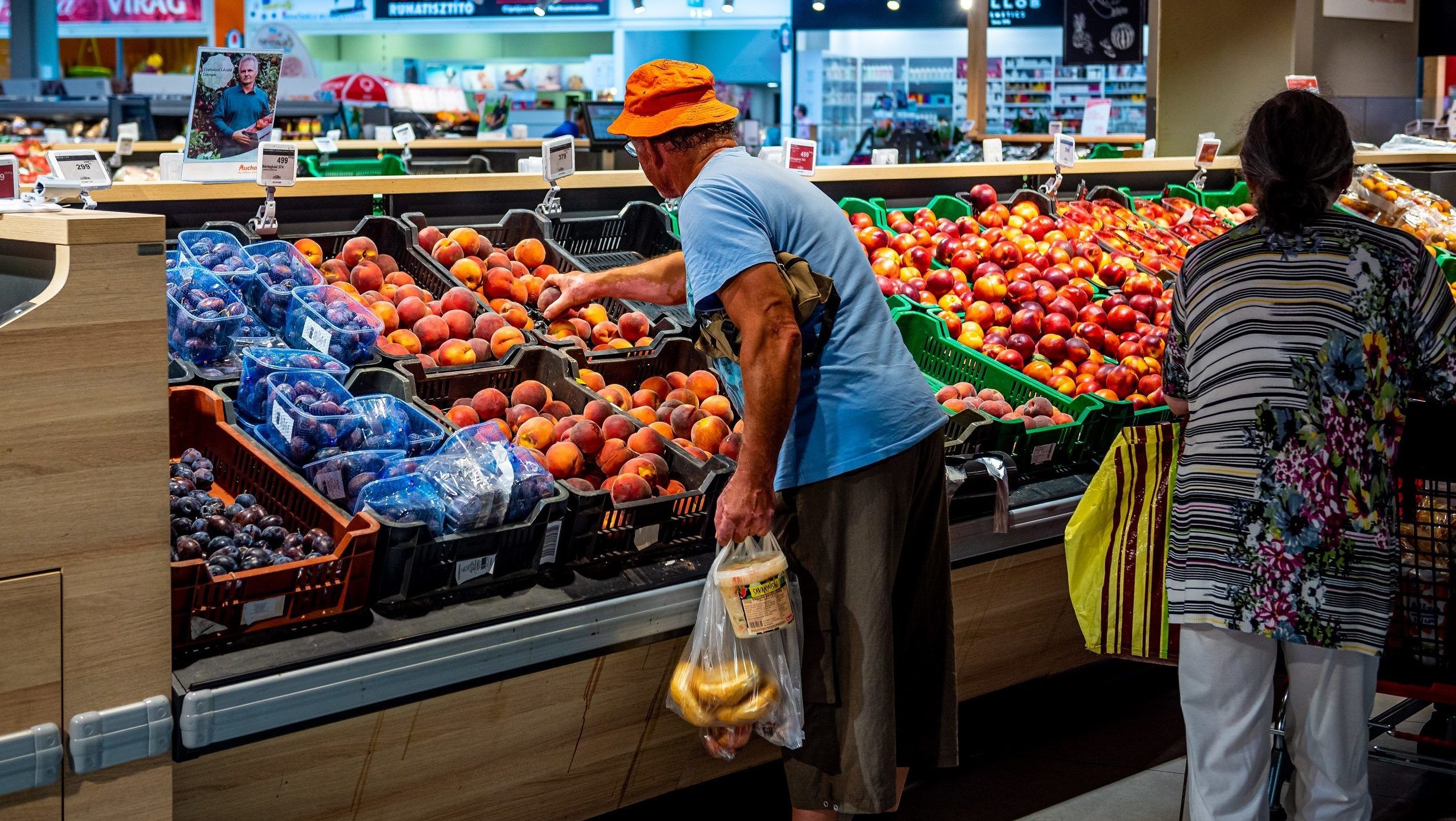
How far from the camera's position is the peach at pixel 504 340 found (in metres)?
2.91

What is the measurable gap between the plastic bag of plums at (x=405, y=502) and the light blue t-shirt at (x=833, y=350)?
54cm

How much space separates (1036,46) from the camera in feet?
57.5

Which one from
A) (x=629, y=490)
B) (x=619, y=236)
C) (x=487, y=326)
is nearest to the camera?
(x=629, y=490)

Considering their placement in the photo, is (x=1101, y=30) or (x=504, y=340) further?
(x=1101, y=30)

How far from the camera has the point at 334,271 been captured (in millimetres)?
3047

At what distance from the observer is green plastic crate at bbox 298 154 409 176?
6.64m

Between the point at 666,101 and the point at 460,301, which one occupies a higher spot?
the point at 666,101

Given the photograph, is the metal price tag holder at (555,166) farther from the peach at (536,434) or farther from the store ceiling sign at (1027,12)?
the store ceiling sign at (1027,12)

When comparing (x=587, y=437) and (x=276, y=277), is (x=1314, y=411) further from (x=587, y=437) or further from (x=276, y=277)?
(x=276, y=277)

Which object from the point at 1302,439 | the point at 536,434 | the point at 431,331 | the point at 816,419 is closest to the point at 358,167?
the point at 431,331

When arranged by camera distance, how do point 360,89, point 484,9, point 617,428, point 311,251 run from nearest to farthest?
point 617,428 → point 311,251 → point 360,89 → point 484,9

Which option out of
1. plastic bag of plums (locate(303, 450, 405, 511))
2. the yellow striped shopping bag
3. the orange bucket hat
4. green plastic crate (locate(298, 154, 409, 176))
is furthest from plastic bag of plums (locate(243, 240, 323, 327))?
green plastic crate (locate(298, 154, 409, 176))

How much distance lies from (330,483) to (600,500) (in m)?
0.45

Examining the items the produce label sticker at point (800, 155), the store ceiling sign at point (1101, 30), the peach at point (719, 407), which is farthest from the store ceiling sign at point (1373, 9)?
the peach at point (719, 407)
